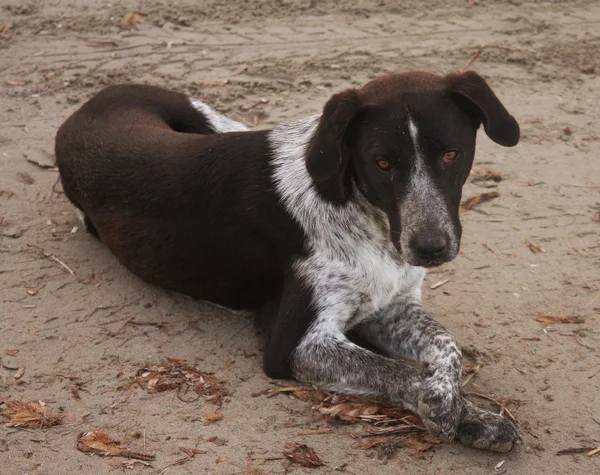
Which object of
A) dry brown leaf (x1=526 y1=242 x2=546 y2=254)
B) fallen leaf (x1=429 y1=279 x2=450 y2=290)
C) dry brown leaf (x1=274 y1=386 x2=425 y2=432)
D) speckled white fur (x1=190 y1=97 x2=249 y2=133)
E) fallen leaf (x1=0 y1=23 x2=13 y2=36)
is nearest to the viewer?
dry brown leaf (x1=274 y1=386 x2=425 y2=432)

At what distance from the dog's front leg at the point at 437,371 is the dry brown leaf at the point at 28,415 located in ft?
5.78

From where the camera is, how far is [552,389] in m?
4.54

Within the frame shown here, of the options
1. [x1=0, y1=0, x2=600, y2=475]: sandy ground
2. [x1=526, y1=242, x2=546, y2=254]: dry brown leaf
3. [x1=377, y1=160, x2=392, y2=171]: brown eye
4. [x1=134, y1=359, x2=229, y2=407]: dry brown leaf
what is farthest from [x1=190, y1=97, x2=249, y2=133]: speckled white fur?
[x1=526, y1=242, x2=546, y2=254]: dry brown leaf

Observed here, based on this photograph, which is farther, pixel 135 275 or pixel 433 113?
pixel 135 275

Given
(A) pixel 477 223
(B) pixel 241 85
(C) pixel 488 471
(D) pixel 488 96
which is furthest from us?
(B) pixel 241 85

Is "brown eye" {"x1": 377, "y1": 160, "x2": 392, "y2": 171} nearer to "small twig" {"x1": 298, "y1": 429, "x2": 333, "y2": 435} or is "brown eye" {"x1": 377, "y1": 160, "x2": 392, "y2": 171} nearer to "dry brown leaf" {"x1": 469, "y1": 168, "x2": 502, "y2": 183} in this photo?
"small twig" {"x1": 298, "y1": 429, "x2": 333, "y2": 435}

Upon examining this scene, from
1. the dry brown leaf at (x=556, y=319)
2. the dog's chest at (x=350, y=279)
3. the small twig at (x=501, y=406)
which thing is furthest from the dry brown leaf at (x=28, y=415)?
the dry brown leaf at (x=556, y=319)

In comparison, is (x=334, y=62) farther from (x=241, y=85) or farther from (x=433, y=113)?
(x=433, y=113)

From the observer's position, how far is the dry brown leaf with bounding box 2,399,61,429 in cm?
421

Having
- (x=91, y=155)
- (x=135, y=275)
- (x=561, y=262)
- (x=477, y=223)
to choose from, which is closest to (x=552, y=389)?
(x=561, y=262)

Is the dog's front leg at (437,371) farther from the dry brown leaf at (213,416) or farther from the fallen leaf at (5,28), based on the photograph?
the fallen leaf at (5,28)

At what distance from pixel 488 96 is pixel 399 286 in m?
1.15

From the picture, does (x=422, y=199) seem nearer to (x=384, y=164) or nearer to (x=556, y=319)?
(x=384, y=164)

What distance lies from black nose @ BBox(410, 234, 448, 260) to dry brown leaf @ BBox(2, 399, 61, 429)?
6.36 feet
